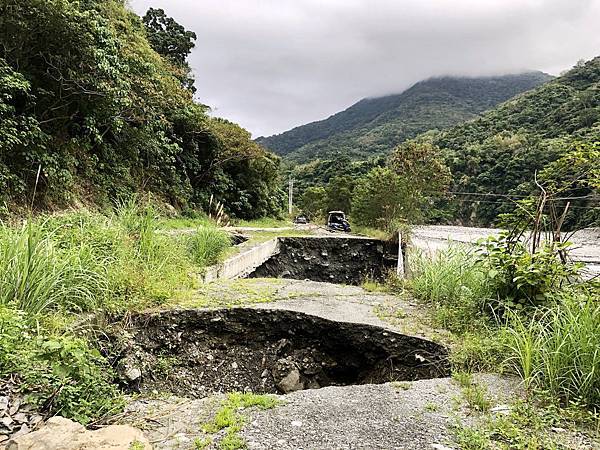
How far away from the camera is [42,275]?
3133 mm

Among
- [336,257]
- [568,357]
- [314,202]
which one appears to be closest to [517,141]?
[314,202]

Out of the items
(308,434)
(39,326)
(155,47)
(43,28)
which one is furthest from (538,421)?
(155,47)

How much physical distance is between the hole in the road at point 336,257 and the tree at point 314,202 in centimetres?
1899

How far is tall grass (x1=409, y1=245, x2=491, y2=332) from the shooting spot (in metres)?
4.26

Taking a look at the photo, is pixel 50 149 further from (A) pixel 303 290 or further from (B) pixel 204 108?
(B) pixel 204 108

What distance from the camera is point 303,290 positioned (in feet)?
18.8

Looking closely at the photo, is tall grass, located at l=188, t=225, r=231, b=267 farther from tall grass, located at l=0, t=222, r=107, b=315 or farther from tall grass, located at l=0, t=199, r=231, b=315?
tall grass, located at l=0, t=222, r=107, b=315

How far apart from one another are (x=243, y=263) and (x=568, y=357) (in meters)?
6.46

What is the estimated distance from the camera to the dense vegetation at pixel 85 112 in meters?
7.50

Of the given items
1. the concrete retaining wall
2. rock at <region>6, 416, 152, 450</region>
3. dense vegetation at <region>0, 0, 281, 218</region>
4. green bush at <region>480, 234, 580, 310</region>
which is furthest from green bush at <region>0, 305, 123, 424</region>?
the concrete retaining wall

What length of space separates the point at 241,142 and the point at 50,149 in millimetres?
11563

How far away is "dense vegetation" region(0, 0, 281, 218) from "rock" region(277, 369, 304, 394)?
283cm

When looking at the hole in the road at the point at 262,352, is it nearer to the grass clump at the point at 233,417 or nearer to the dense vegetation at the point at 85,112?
the grass clump at the point at 233,417

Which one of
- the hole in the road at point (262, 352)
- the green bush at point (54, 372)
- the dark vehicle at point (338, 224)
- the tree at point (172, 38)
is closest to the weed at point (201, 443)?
the green bush at point (54, 372)
